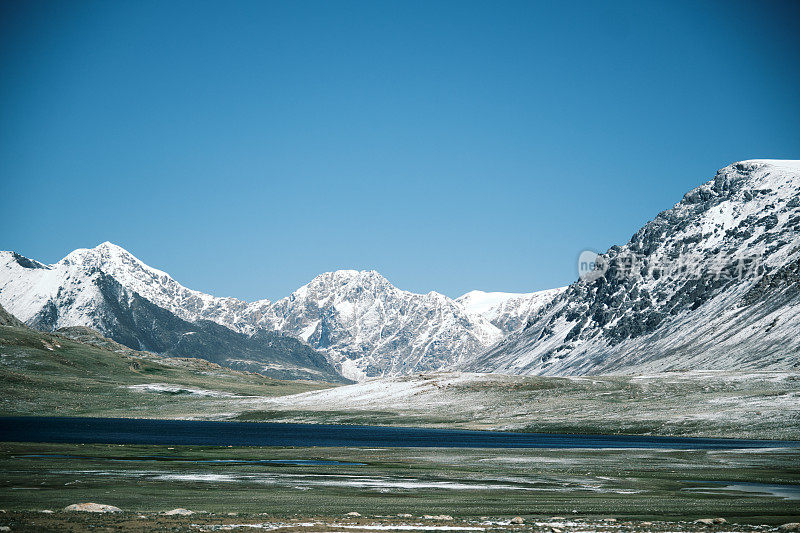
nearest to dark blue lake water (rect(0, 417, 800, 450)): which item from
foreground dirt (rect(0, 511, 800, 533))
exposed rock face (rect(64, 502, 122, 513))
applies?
foreground dirt (rect(0, 511, 800, 533))

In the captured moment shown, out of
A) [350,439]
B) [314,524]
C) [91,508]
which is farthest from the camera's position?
[350,439]

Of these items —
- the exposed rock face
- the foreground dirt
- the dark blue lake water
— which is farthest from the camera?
the dark blue lake water

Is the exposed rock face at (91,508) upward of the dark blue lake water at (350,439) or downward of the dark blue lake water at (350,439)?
upward

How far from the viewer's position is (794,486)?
5922cm

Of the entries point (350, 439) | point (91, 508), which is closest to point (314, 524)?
point (91, 508)

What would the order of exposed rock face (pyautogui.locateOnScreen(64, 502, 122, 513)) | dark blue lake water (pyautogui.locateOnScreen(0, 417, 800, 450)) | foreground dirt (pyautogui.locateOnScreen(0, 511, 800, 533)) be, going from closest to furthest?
foreground dirt (pyautogui.locateOnScreen(0, 511, 800, 533)), exposed rock face (pyautogui.locateOnScreen(64, 502, 122, 513)), dark blue lake water (pyautogui.locateOnScreen(0, 417, 800, 450))

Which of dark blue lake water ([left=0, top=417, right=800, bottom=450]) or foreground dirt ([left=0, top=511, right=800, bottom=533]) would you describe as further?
dark blue lake water ([left=0, top=417, right=800, bottom=450])

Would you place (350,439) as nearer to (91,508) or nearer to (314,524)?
(91,508)

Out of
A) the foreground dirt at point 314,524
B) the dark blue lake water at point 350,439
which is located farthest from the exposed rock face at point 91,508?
the dark blue lake water at point 350,439

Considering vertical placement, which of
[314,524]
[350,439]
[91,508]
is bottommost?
[350,439]

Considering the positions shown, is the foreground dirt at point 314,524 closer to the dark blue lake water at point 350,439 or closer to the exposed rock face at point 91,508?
the exposed rock face at point 91,508

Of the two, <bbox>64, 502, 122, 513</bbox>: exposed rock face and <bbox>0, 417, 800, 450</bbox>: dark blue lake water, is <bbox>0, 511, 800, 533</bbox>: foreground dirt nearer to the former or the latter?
<bbox>64, 502, 122, 513</bbox>: exposed rock face

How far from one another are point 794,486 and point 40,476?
59.9m

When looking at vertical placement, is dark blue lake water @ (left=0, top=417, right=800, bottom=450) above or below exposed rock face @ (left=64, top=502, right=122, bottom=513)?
below
